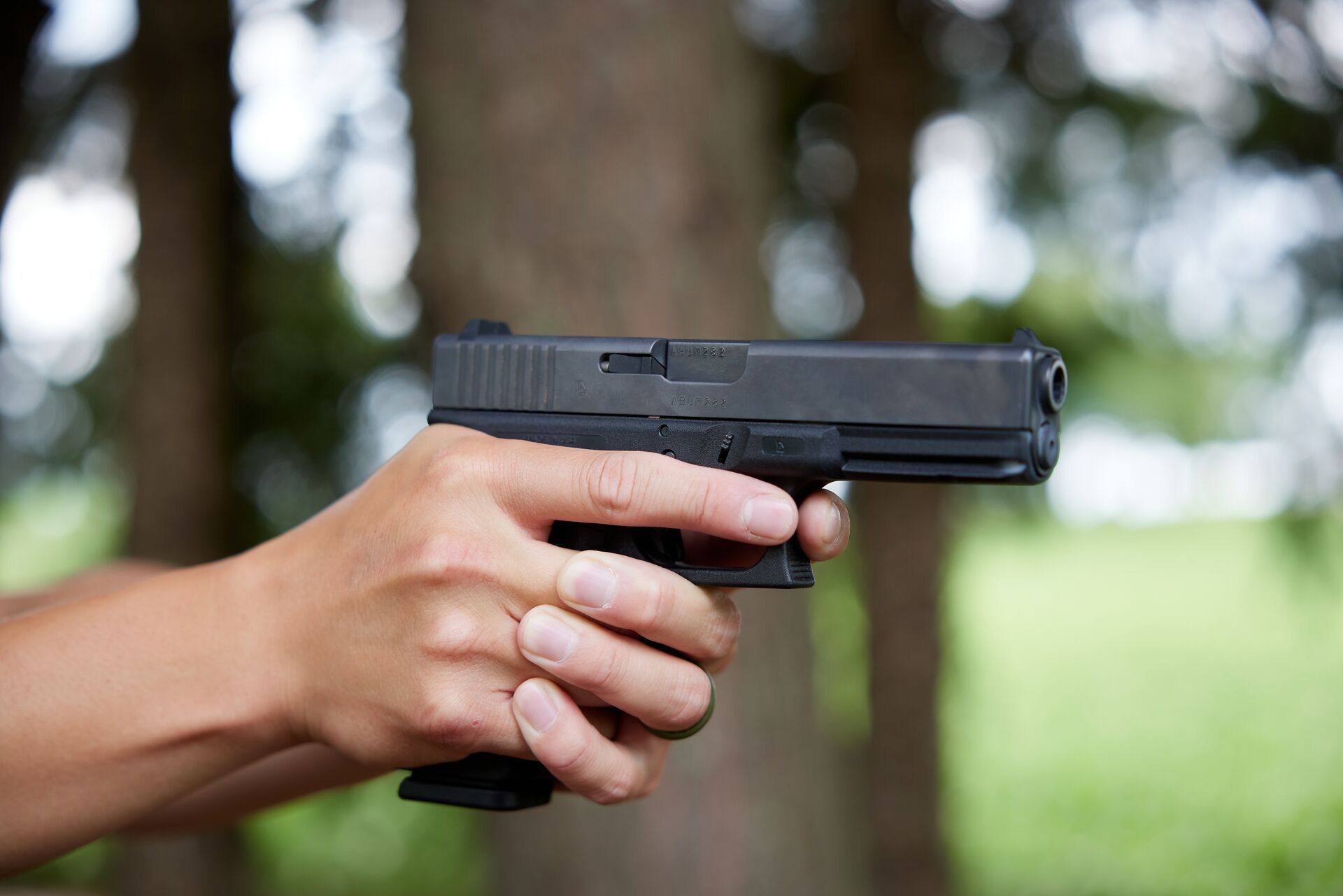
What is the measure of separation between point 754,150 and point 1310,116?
10.2 feet

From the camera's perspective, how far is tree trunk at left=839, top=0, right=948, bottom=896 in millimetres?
5613

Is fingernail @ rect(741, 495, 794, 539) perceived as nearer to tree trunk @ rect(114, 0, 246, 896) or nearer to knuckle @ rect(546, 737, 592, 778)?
knuckle @ rect(546, 737, 592, 778)

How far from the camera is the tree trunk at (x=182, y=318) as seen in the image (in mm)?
5836

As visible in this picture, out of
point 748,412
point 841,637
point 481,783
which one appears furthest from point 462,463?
→ point 841,637

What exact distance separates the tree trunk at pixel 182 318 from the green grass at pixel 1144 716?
14.9 ft

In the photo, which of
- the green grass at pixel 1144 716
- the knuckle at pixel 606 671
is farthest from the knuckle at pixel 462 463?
the green grass at pixel 1144 716

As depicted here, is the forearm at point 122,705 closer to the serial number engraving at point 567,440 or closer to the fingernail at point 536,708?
the fingernail at point 536,708

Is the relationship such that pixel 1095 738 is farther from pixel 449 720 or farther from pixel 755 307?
pixel 449 720

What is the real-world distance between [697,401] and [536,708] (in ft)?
1.96

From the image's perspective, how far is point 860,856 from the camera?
3.83m

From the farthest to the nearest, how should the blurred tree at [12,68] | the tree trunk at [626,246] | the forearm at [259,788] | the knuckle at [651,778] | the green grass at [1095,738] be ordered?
the blurred tree at [12,68], the green grass at [1095,738], the tree trunk at [626,246], the forearm at [259,788], the knuckle at [651,778]

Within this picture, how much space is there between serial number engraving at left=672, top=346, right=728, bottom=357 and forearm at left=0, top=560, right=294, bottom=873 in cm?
88

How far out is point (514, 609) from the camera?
5.32 ft

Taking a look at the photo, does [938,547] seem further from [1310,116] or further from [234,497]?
[234,497]
